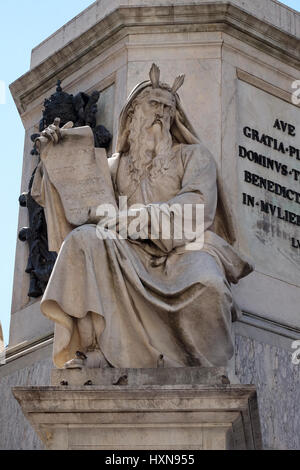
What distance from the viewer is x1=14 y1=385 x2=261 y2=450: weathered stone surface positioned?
7309mm

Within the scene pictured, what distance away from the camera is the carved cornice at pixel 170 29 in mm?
11305

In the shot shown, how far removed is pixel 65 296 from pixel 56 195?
1126mm

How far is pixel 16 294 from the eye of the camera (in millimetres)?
11648

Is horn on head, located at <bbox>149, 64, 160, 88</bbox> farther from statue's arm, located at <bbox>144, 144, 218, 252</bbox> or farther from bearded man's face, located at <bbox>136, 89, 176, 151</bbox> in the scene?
statue's arm, located at <bbox>144, 144, 218, 252</bbox>

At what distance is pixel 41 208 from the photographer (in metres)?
11.5

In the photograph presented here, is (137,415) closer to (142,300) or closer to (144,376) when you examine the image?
(144,376)

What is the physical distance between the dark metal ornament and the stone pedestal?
3774 mm

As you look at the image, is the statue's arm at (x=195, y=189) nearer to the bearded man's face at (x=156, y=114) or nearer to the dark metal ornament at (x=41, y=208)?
the bearded man's face at (x=156, y=114)

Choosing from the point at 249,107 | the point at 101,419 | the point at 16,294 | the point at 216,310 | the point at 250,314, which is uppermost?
the point at 249,107

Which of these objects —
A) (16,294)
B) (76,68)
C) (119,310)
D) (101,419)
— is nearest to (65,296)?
(119,310)

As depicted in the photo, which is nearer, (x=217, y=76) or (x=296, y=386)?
(x=296, y=386)

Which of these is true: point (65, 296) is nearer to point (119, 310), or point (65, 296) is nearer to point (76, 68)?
point (119, 310)

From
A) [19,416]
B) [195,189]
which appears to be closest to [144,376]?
[195,189]

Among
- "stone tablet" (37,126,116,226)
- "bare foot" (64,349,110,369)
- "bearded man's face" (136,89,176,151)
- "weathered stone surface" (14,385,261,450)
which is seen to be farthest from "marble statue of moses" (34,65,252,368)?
"bearded man's face" (136,89,176,151)
